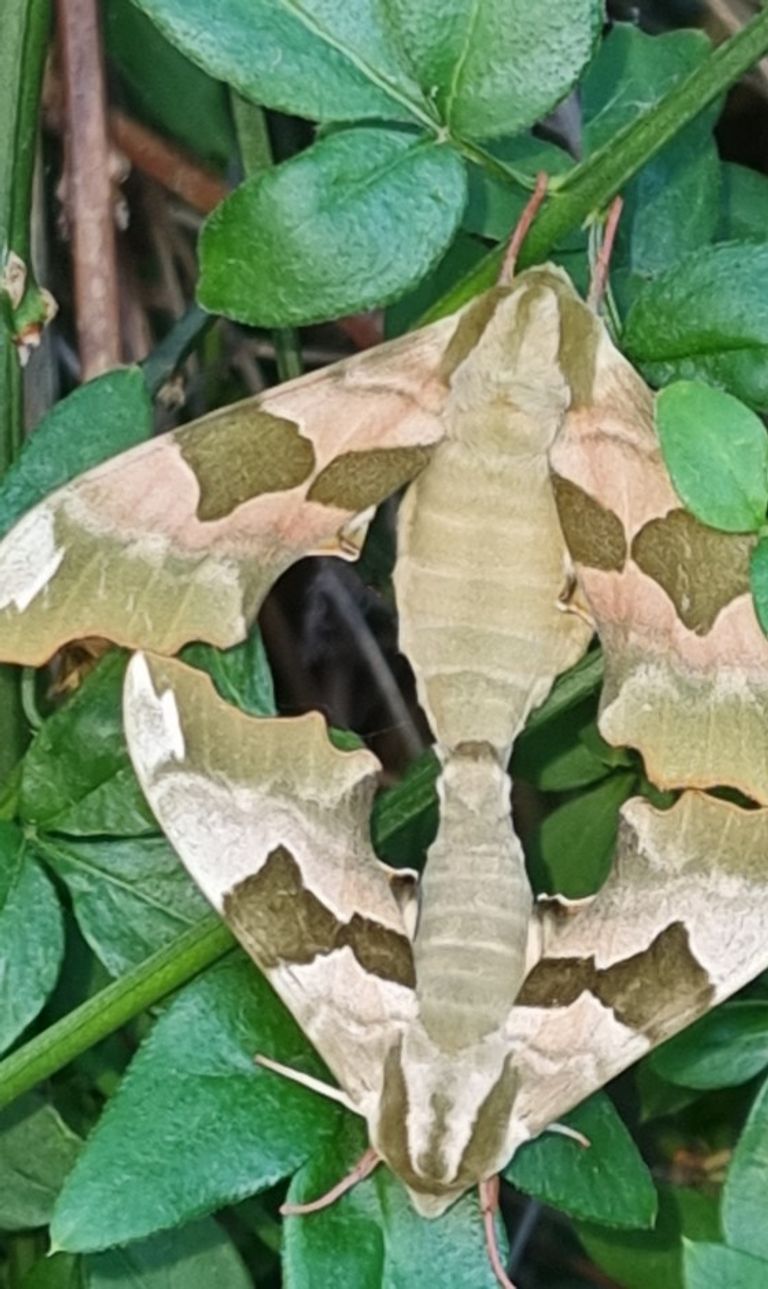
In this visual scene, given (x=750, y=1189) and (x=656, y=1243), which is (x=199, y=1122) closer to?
(x=750, y=1189)

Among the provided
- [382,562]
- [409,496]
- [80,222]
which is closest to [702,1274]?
[409,496]

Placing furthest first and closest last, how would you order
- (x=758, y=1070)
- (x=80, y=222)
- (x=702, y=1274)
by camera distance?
(x=80, y=222)
(x=758, y=1070)
(x=702, y=1274)

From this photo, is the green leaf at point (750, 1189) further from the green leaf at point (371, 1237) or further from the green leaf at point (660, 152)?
the green leaf at point (660, 152)

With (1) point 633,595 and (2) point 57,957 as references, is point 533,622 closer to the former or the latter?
(1) point 633,595

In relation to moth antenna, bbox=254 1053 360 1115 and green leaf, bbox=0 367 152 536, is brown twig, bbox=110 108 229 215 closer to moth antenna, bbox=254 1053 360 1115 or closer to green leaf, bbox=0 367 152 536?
green leaf, bbox=0 367 152 536

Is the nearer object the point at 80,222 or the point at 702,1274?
the point at 702,1274

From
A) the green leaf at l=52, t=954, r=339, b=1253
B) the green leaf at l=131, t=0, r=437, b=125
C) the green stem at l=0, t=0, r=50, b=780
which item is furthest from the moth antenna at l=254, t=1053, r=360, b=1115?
the green leaf at l=131, t=0, r=437, b=125

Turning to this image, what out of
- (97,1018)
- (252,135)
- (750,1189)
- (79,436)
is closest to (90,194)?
(252,135)
